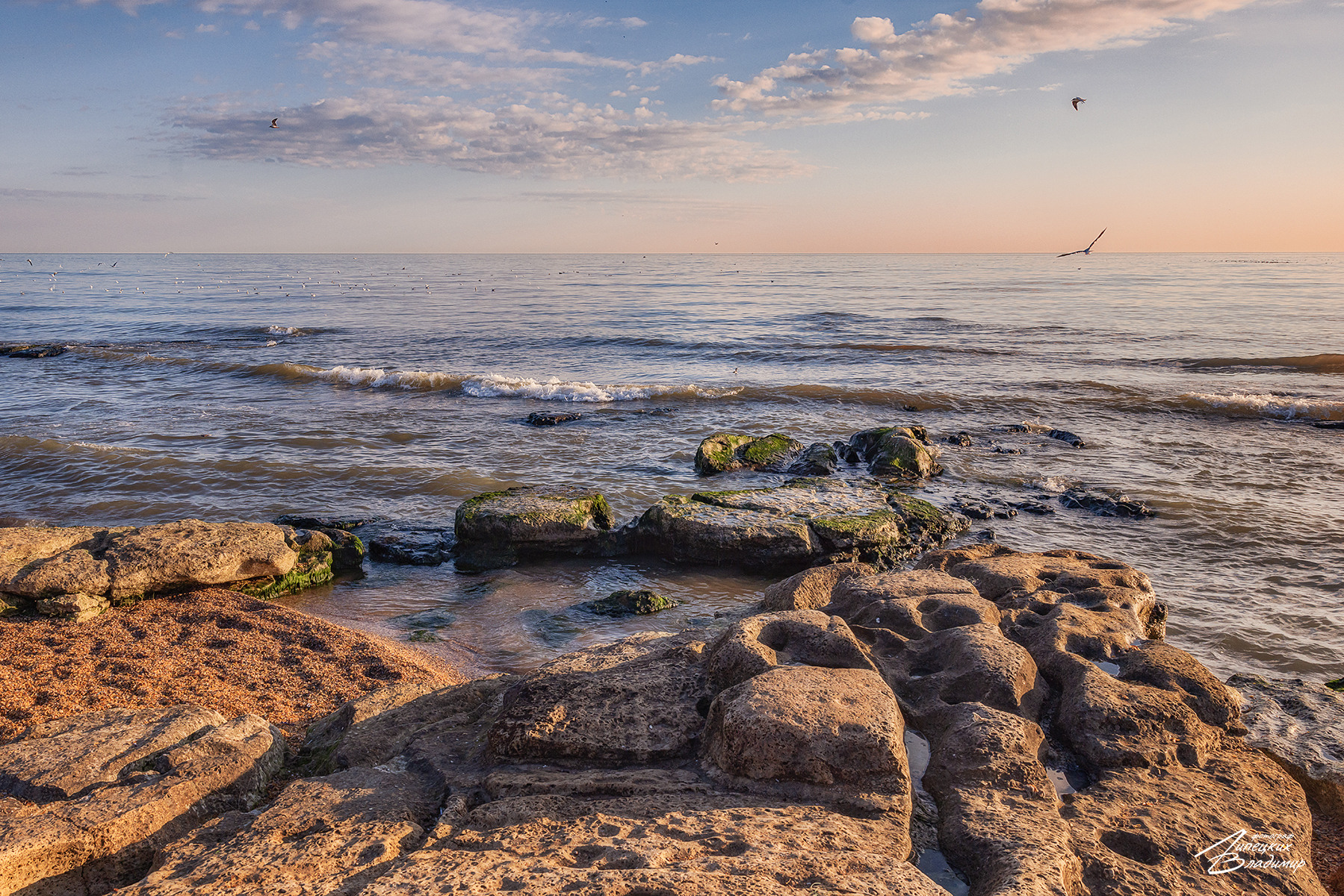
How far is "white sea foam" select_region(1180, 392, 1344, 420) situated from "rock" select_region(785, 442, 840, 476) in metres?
9.78

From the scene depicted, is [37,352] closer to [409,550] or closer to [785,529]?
[409,550]

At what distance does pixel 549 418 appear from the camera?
15.5 m

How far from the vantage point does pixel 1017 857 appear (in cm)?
290

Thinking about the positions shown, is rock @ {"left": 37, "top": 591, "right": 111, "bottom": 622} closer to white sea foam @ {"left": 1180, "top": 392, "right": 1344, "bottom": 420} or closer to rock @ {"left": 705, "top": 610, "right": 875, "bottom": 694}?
rock @ {"left": 705, "top": 610, "right": 875, "bottom": 694}

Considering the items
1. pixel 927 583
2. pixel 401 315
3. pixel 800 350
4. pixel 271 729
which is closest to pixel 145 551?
pixel 271 729

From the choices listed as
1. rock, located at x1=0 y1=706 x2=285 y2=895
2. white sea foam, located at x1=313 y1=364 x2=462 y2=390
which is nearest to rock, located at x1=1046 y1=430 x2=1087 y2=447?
rock, located at x1=0 y1=706 x2=285 y2=895

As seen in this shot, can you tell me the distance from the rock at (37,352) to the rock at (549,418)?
2061cm

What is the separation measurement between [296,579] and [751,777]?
6.21 m

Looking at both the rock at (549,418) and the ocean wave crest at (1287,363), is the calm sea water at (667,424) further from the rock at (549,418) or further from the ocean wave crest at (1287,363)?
the rock at (549,418)

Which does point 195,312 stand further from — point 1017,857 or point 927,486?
point 1017,857

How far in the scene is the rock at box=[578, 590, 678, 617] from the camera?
23.4 ft

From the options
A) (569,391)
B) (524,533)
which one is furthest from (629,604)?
(569,391)

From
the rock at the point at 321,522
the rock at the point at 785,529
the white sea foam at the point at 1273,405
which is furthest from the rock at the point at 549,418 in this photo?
the white sea foam at the point at 1273,405

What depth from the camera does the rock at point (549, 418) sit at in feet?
50.4
